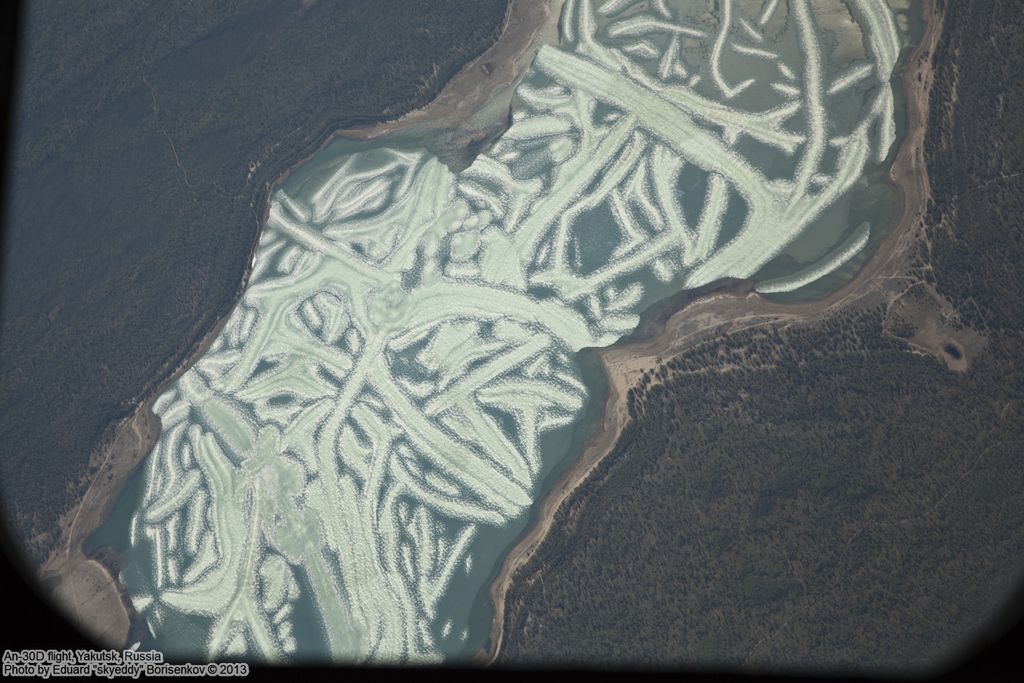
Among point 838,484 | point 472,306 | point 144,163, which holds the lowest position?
point 838,484

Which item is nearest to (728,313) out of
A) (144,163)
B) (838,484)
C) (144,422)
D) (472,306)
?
(838,484)

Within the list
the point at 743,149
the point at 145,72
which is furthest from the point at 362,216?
the point at 743,149

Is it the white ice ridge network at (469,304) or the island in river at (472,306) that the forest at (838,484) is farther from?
the white ice ridge network at (469,304)

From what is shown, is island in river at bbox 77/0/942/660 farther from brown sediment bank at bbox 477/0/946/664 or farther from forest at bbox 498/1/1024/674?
forest at bbox 498/1/1024/674

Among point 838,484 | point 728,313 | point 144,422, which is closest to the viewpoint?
point 838,484

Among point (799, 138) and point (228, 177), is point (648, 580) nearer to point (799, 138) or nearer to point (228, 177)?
point (799, 138)

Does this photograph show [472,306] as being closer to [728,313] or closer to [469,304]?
[469,304]

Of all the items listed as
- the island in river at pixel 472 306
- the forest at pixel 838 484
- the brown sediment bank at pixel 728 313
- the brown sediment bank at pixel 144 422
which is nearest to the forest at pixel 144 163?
the brown sediment bank at pixel 144 422
